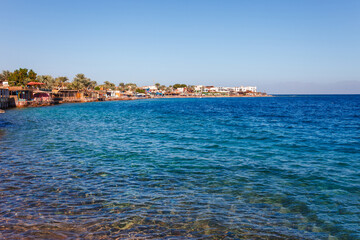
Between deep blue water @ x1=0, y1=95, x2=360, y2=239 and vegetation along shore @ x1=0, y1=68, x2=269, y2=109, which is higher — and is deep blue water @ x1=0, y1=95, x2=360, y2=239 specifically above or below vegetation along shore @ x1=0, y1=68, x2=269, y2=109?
below

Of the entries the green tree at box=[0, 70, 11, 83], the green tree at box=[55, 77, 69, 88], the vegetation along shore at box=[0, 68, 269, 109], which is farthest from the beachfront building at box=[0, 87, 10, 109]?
the green tree at box=[55, 77, 69, 88]

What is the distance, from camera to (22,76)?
119812 mm

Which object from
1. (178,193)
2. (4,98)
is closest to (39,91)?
(4,98)

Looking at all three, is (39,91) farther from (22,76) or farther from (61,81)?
(61,81)

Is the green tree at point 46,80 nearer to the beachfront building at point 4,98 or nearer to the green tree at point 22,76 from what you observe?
the green tree at point 22,76

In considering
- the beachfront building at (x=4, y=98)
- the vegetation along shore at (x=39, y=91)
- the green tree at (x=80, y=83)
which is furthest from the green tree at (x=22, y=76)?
the beachfront building at (x=4, y=98)

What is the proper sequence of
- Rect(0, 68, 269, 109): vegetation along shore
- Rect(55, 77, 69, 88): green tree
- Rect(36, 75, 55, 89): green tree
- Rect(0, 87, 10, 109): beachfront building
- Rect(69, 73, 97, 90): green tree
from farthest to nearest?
Rect(55, 77, 69, 88): green tree, Rect(69, 73, 97, 90): green tree, Rect(36, 75, 55, 89): green tree, Rect(0, 68, 269, 109): vegetation along shore, Rect(0, 87, 10, 109): beachfront building

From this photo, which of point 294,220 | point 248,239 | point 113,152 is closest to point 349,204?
point 294,220

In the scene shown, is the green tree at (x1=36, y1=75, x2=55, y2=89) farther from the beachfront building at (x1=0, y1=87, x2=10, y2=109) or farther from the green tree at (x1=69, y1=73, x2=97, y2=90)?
the beachfront building at (x1=0, y1=87, x2=10, y2=109)

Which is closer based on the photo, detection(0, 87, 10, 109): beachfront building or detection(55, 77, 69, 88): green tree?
detection(0, 87, 10, 109): beachfront building

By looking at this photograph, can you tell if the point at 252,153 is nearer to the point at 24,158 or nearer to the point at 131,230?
the point at 131,230

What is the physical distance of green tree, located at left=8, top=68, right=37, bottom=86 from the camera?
116125 mm

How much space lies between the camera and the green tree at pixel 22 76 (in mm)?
116125

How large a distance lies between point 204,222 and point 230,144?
560 inches
